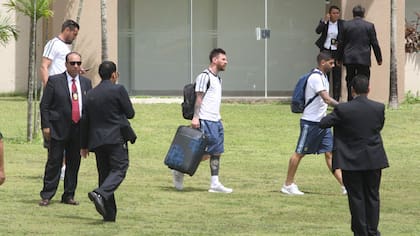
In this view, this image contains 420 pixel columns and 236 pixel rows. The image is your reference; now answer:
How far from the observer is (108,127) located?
11922 millimetres

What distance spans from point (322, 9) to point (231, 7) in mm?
2131

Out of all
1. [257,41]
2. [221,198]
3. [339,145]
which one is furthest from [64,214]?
[257,41]

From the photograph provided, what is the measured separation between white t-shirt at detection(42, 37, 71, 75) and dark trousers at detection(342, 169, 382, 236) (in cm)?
504

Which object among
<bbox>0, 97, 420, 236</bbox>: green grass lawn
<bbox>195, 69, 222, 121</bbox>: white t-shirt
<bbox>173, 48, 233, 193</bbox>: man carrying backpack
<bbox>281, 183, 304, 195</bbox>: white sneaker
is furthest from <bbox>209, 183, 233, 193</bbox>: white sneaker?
<bbox>195, 69, 222, 121</bbox>: white t-shirt

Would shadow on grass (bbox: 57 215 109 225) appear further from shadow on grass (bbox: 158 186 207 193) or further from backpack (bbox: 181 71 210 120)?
backpack (bbox: 181 71 210 120)

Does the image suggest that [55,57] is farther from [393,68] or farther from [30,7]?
[393,68]

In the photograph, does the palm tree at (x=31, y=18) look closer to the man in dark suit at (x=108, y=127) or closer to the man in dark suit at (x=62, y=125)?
the man in dark suit at (x=62, y=125)

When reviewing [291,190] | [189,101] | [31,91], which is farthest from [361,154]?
[31,91]

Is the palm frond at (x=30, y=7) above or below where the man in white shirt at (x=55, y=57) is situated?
above

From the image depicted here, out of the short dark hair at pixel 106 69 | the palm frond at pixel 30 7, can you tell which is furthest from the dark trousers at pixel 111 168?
the palm frond at pixel 30 7

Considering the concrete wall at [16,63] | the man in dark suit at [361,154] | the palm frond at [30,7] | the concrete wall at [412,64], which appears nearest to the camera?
the man in dark suit at [361,154]

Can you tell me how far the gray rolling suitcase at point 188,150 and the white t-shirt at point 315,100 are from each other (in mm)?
1338

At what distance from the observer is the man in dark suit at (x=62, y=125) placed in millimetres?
13031

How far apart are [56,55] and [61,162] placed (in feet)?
6.16
